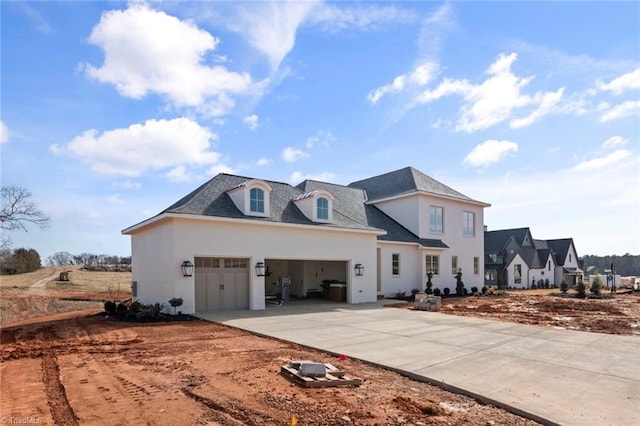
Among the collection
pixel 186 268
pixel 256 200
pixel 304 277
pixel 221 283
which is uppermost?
pixel 256 200

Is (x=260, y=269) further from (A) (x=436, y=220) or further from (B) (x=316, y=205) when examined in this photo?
(A) (x=436, y=220)

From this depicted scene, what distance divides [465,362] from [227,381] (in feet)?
15.1

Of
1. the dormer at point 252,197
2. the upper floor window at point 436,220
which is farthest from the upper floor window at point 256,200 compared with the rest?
the upper floor window at point 436,220

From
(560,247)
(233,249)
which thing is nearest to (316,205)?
(233,249)

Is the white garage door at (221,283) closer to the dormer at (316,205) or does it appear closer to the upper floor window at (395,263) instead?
the dormer at (316,205)

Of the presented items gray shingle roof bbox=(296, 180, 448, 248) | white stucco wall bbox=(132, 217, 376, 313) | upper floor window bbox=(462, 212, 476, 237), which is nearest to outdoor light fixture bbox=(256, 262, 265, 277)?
white stucco wall bbox=(132, 217, 376, 313)

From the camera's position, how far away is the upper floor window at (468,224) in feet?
94.2

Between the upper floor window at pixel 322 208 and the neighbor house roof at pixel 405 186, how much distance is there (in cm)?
782

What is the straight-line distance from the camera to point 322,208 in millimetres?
19734

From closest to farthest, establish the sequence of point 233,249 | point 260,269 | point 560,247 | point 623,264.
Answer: point 233,249 → point 260,269 → point 560,247 → point 623,264

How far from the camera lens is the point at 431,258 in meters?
25.8

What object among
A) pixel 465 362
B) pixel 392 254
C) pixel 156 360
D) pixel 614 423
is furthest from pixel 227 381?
pixel 392 254

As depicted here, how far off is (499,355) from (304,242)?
10926mm

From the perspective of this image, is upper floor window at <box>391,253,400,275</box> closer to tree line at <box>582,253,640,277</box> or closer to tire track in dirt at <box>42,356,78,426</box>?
tire track in dirt at <box>42,356,78,426</box>
